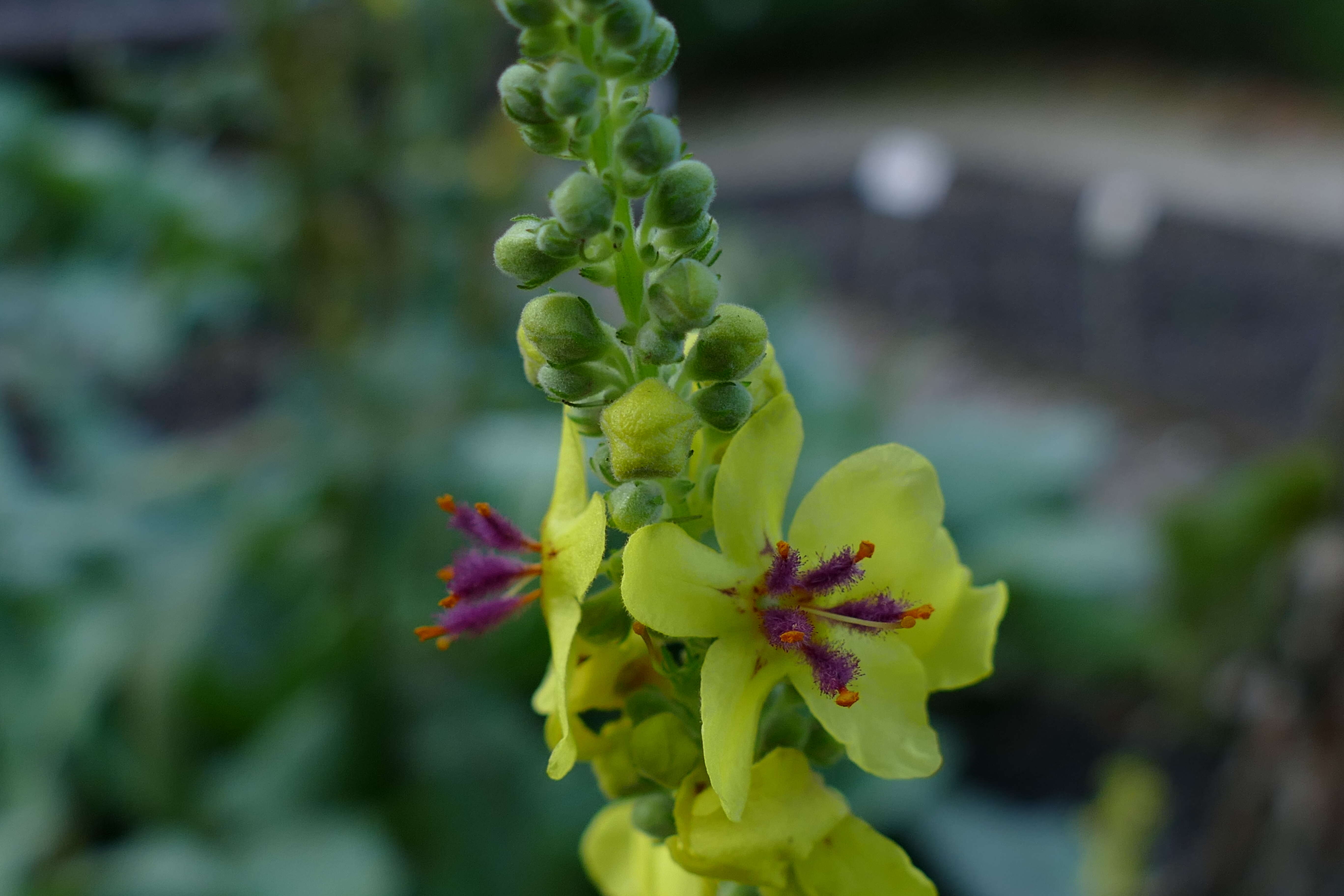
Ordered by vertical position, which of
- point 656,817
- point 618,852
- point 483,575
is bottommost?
point 618,852

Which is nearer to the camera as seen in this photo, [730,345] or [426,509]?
[730,345]

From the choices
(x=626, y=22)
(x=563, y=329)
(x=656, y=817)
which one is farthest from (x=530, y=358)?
(x=656, y=817)

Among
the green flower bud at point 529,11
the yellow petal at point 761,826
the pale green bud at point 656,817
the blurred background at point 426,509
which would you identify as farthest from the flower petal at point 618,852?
the blurred background at point 426,509

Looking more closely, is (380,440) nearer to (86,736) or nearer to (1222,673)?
(86,736)

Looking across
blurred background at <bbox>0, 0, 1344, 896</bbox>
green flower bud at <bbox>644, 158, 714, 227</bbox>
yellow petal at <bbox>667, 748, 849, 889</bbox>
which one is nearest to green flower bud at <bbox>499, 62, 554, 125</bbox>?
green flower bud at <bbox>644, 158, 714, 227</bbox>

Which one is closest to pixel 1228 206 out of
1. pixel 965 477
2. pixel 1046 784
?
pixel 965 477

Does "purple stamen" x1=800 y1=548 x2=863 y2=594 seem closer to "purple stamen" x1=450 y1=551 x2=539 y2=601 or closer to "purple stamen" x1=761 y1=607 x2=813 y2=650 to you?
"purple stamen" x1=761 y1=607 x2=813 y2=650

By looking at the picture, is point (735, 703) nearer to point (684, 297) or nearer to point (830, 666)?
point (830, 666)
